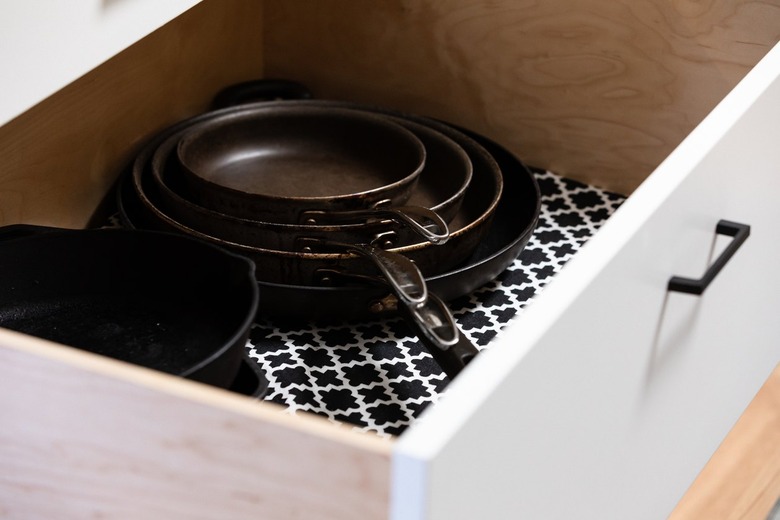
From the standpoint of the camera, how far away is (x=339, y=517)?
50 cm

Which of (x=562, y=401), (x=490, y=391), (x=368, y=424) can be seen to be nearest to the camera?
(x=490, y=391)

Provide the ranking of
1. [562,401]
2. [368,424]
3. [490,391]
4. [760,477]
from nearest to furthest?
[490,391] < [562,401] < [368,424] < [760,477]

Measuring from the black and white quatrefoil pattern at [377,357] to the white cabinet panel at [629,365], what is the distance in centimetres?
17

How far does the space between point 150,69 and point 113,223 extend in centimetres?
17

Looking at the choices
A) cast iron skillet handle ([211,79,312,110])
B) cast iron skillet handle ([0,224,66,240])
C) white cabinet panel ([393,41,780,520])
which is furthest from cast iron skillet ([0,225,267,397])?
cast iron skillet handle ([211,79,312,110])

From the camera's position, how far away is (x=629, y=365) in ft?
2.28

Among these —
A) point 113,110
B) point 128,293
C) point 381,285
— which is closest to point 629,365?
point 381,285

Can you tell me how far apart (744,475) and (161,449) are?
32.9 inches

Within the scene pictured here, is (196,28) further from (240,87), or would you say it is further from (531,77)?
(531,77)

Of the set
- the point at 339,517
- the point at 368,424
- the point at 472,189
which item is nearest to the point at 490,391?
the point at 339,517

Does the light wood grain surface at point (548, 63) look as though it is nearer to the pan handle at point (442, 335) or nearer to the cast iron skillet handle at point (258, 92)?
the cast iron skillet handle at point (258, 92)

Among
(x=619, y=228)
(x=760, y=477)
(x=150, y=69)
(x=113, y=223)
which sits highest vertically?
(x=619, y=228)

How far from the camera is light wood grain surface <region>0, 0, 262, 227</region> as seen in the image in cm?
95

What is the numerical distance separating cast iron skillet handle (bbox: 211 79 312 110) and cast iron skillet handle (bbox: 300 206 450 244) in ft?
1.17
